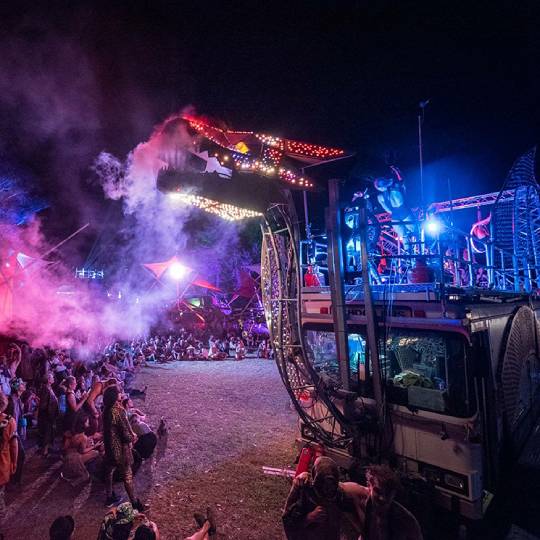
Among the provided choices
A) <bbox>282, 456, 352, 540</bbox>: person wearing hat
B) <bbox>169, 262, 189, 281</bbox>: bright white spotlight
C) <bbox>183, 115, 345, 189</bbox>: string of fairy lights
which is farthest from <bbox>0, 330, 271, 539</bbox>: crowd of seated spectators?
<bbox>169, 262, 189, 281</bbox>: bright white spotlight

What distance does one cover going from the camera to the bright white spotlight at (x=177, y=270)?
25.4 meters

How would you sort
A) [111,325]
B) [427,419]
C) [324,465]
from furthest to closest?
1. [111,325]
2. [427,419]
3. [324,465]

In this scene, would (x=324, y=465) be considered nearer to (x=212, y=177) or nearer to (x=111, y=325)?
(x=212, y=177)

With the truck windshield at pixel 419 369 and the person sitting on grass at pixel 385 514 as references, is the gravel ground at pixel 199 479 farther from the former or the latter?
the truck windshield at pixel 419 369

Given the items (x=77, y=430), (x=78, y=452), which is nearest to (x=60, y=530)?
(x=78, y=452)

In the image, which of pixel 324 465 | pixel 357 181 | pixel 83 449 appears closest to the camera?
pixel 324 465

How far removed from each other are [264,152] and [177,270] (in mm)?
22158

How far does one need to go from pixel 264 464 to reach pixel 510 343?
4961 millimetres

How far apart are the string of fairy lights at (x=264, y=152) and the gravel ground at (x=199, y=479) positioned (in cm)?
498

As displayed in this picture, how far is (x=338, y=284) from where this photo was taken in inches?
196

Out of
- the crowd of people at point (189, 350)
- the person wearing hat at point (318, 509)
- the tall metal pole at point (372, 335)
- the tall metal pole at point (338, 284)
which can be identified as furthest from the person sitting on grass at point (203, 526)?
the crowd of people at point (189, 350)

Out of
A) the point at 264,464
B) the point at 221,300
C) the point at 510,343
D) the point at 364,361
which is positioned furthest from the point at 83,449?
the point at 221,300

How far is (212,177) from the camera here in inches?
179

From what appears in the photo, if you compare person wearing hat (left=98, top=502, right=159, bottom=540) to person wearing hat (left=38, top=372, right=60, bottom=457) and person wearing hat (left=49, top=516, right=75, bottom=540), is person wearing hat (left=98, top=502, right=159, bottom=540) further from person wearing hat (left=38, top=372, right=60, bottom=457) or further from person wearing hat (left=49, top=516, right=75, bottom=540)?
person wearing hat (left=38, top=372, right=60, bottom=457)
